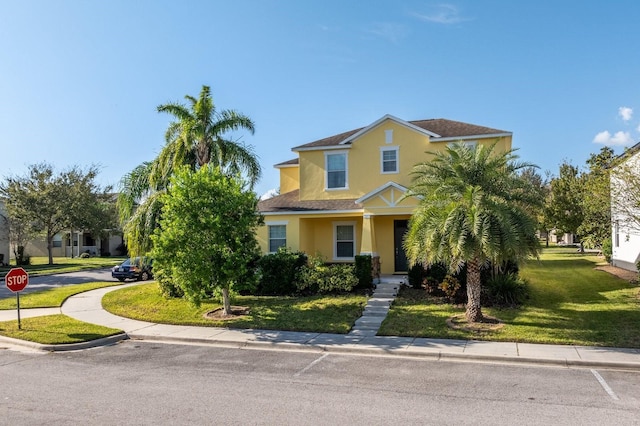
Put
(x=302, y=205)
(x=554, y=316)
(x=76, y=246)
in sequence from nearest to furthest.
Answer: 1. (x=554, y=316)
2. (x=302, y=205)
3. (x=76, y=246)

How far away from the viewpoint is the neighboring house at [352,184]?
20386mm

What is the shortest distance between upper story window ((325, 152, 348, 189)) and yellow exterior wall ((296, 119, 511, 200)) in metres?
0.18

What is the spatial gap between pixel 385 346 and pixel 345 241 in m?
10.9

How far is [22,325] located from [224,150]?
9793 mm

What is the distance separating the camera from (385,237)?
21141mm

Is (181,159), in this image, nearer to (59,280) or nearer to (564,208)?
(59,280)

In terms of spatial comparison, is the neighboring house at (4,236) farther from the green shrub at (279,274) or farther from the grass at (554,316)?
the grass at (554,316)

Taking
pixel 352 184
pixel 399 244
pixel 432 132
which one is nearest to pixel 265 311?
pixel 399 244

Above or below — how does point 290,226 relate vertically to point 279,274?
above

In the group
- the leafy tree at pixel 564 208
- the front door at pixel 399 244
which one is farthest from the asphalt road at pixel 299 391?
the leafy tree at pixel 564 208

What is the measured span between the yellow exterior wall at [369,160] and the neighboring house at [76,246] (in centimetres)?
3826

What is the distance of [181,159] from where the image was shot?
19109 mm

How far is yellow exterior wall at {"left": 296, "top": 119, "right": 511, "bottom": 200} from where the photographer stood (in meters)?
20.5

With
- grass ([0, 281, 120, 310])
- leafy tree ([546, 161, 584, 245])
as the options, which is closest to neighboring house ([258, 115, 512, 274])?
grass ([0, 281, 120, 310])
